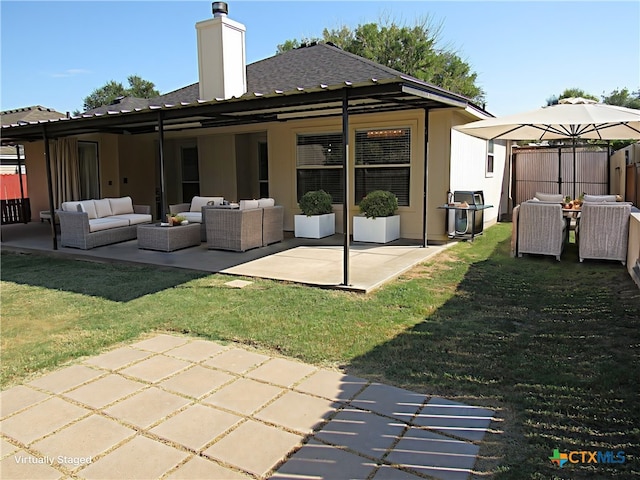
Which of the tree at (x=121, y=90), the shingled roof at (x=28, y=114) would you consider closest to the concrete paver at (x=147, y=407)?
the shingled roof at (x=28, y=114)

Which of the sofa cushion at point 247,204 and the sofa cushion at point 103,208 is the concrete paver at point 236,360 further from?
the sofa cushion at point 103,208

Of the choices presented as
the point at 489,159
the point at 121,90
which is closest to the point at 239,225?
the point at 489,159

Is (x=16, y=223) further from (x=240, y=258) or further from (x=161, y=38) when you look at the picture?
(x=240, y=258)

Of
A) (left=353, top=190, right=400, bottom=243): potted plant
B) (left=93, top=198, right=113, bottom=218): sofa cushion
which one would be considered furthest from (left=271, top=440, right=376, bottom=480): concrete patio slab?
(left=93, top=198, right=113, bottom=218): sofa cushion

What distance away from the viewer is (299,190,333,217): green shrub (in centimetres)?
955

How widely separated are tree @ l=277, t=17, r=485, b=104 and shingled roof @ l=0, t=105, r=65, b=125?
51.8 ft

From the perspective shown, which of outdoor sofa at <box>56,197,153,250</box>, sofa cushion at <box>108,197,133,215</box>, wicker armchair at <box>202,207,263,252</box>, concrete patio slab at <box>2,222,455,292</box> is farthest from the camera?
sofa cushion at <box>108,197,133,215</box>

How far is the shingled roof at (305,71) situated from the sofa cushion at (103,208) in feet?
5.97

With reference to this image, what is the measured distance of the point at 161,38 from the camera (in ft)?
37.4

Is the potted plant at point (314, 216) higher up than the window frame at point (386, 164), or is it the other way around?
the window frame at point (386, 164)

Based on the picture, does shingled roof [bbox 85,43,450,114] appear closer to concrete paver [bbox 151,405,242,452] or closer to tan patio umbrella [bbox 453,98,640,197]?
tan patio umbrella [bbox 453,98,640,197]

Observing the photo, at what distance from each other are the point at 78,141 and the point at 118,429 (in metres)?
11.8

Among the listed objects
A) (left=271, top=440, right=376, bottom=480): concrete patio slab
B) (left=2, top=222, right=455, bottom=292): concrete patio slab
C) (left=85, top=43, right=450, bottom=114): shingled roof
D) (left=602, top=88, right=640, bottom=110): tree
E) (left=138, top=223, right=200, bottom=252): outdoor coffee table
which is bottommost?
(left=271, top=440, right=376, bottom=480): concrete patio slab

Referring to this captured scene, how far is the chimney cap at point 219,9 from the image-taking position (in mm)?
9203
